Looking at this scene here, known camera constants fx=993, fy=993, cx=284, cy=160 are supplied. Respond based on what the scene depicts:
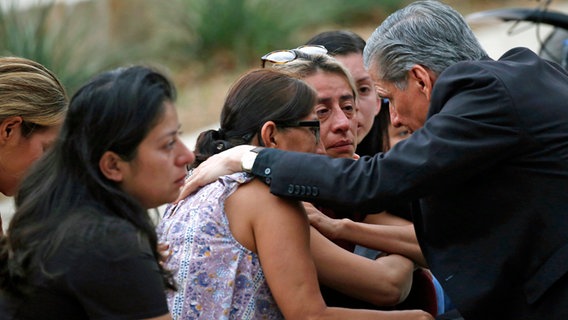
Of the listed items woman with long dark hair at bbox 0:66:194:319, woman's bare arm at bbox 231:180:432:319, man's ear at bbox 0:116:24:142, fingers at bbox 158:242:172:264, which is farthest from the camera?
man's ear at bbox 0:116:24:142

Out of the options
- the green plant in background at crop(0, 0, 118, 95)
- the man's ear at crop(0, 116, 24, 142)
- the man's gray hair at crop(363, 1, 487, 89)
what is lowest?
the green plant in background at crop(0, 0, 118, 95)

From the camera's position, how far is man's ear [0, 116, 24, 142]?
3291 mm

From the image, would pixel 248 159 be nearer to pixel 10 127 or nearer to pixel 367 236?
pixel 367 236

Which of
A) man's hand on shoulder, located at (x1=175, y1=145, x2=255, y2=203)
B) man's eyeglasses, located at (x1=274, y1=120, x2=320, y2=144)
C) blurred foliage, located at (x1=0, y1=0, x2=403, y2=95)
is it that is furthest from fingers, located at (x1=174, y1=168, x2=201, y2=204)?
blurred foliage, located at (x1=0, y1=0, x2=403, y2=95)

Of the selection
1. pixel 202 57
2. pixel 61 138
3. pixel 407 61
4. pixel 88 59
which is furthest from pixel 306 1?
pixel 61 138

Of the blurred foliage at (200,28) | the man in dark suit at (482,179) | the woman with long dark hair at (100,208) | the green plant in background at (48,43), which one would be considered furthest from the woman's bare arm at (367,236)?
the blurred foliage at (200,28)

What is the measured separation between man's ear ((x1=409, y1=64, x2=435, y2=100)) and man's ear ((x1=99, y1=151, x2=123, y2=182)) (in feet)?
3.56

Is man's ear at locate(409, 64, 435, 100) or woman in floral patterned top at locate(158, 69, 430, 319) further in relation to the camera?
man's ear at locate(409, 64, 435, 100)

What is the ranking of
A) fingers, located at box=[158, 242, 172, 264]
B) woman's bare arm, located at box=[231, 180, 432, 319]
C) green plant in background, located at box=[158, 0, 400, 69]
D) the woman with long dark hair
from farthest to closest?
green plant in background, located at box=[158, 0, 400, 69] < woman's bare arm, located at box=[231, 180, 432, 319] < fingers, located at box=[158, 242, 172, 264] < the woman with long dark hair

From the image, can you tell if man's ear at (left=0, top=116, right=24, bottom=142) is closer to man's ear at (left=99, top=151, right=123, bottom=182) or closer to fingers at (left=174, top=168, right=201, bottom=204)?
fingers at (left=174, top=168, right=201, bottom=204)

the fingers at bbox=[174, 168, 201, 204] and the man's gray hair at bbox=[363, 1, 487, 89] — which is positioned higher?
the man's gray hair at bbox=[363, 1, 487, 89]

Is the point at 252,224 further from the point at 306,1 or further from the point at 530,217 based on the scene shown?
the point at 306,1

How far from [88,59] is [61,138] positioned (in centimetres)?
588

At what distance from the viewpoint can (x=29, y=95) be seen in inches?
131
